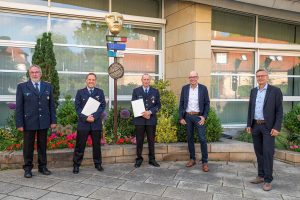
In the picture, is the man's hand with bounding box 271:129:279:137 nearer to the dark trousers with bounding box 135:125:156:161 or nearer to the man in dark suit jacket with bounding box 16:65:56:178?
the dark trousers with bounding box 135:125:156:161

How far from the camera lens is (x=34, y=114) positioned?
5262 millimetres

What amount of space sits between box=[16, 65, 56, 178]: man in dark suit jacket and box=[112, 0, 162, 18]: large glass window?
432cm

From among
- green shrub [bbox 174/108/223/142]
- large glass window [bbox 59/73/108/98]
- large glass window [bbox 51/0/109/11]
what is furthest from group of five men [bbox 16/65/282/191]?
large glass window [bbox 51/0/109/11]

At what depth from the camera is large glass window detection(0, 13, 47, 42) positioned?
7882mm

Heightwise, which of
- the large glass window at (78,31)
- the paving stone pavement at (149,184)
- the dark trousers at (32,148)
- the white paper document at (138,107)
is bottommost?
the paving stone pavement at (149,184)

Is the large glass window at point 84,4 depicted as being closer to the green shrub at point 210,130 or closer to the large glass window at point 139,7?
the large glass window at point 139,7

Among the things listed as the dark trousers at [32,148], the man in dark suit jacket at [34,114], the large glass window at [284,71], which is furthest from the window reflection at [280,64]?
the dark trousers at [32,148]

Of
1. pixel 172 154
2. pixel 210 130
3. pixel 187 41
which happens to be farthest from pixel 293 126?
pixel 187 41

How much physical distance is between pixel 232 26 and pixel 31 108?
646cm

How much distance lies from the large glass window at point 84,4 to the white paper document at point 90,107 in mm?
3973

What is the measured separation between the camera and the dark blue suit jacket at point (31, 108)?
5.22 metres

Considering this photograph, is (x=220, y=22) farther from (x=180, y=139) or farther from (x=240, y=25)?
(x=180, y=139)

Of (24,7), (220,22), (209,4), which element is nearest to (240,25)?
(220,22)

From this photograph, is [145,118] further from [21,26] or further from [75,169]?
[21,26]
